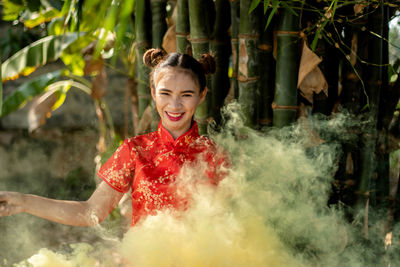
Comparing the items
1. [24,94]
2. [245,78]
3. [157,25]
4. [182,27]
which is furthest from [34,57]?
[245,78]

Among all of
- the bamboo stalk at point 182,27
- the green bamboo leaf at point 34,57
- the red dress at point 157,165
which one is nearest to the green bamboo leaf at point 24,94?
the green bamboo leaf at point 34,57

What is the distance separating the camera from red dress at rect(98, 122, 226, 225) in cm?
104

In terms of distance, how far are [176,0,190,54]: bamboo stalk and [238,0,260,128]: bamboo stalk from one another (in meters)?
0.19

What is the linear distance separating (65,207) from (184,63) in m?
0.46

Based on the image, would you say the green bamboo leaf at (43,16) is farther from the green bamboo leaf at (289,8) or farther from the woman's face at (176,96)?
the green bamboo leaf at (289,8)

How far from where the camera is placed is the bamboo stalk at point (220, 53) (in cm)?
131

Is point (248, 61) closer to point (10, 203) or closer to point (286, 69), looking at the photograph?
point (286, 69)

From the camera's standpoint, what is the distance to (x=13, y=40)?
2689 mm

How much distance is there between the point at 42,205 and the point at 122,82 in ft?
7.17

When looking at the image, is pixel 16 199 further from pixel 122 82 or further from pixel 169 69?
pixel 122 82

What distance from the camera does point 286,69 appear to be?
44.7 inches

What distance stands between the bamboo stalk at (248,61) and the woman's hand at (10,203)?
617 mm

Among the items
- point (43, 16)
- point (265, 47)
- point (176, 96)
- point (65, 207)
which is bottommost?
point (65, 207)

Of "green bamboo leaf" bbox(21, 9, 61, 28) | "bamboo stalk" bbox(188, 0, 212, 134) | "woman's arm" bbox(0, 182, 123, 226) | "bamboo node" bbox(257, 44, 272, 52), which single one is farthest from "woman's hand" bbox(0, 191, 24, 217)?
"green bamboo leaf" bbox(21, 9, 61, 28)
